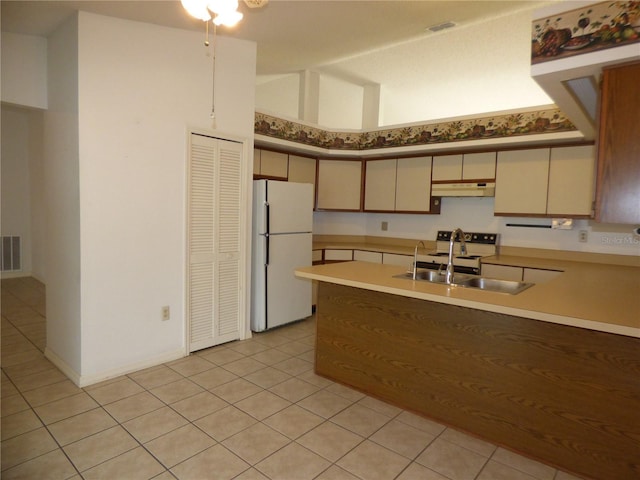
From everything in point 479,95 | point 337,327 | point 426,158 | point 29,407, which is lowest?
point 29,407

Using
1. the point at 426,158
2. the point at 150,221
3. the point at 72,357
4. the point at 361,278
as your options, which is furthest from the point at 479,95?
the point at 72,357

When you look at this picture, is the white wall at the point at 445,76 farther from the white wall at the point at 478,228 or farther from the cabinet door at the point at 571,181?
the white wall at the point at 478,228

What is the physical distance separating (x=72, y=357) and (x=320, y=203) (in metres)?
3.22

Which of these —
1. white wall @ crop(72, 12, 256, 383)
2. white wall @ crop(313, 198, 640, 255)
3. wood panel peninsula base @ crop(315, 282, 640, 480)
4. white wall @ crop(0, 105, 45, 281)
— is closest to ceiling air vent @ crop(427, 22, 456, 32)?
white wall @ crop(72, 12, 256, 383)

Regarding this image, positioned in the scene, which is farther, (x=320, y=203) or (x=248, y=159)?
(x=320, y=203)

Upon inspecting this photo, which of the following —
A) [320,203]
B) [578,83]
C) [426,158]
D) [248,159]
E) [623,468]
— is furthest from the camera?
[320,203]

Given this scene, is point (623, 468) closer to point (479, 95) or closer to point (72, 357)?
point (72, 357)

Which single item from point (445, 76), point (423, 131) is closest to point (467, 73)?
point (445, 76)

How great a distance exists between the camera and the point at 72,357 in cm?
296

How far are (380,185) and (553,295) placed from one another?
10.5 ft

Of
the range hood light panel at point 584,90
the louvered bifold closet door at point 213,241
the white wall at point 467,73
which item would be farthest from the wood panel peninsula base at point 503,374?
the white wall at point 467,73

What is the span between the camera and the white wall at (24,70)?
297cm

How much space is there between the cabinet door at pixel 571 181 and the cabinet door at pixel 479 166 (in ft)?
1.87

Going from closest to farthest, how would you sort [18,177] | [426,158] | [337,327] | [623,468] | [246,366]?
[623,468], [337,327], [246,366], [426,158], [18,177]
